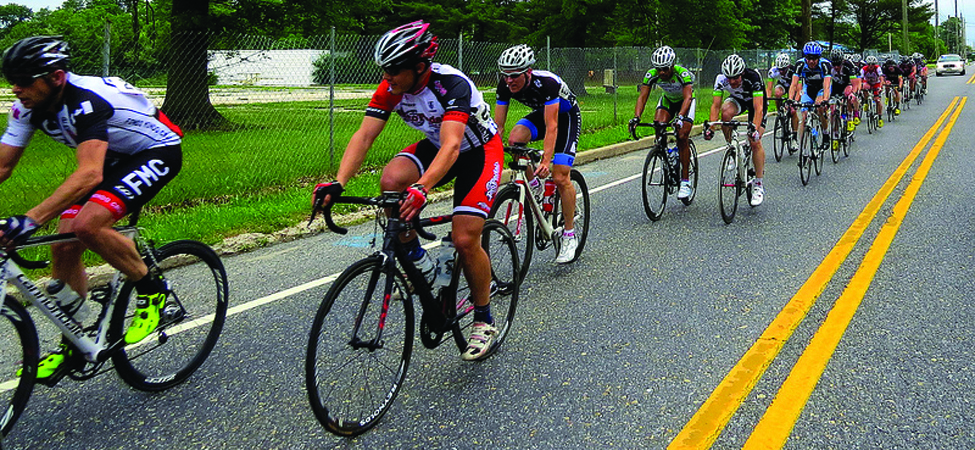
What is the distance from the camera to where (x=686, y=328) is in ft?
15.9

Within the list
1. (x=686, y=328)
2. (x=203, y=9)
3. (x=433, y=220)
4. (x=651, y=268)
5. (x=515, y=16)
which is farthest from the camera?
(x=515, y=16)

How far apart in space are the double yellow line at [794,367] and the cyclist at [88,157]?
2737 mm

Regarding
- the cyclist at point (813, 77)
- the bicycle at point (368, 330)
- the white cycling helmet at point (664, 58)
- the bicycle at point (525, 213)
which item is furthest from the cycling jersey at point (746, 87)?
the bicycle at point (368, 330)

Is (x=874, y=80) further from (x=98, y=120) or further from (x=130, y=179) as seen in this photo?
(x=98, y=120)

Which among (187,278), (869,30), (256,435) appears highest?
(869,30)

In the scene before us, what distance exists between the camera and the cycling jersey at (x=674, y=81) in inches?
326

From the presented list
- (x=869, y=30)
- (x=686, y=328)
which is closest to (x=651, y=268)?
(x=686, y=328)

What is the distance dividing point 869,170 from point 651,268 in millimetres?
7177

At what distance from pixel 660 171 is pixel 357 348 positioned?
18.7 feet

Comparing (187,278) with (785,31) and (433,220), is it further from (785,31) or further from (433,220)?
(785,31)

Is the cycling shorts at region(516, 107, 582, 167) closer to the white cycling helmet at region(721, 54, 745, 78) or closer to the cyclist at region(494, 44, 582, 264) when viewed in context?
the cyclist at region(494, 44, 582, 264)

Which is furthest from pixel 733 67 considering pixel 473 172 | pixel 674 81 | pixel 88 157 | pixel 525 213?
pixel 88 157

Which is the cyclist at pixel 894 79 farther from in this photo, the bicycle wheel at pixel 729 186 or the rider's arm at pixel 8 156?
the rider's arm at pixel 8 156

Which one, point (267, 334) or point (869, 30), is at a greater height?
point (869, 30)
